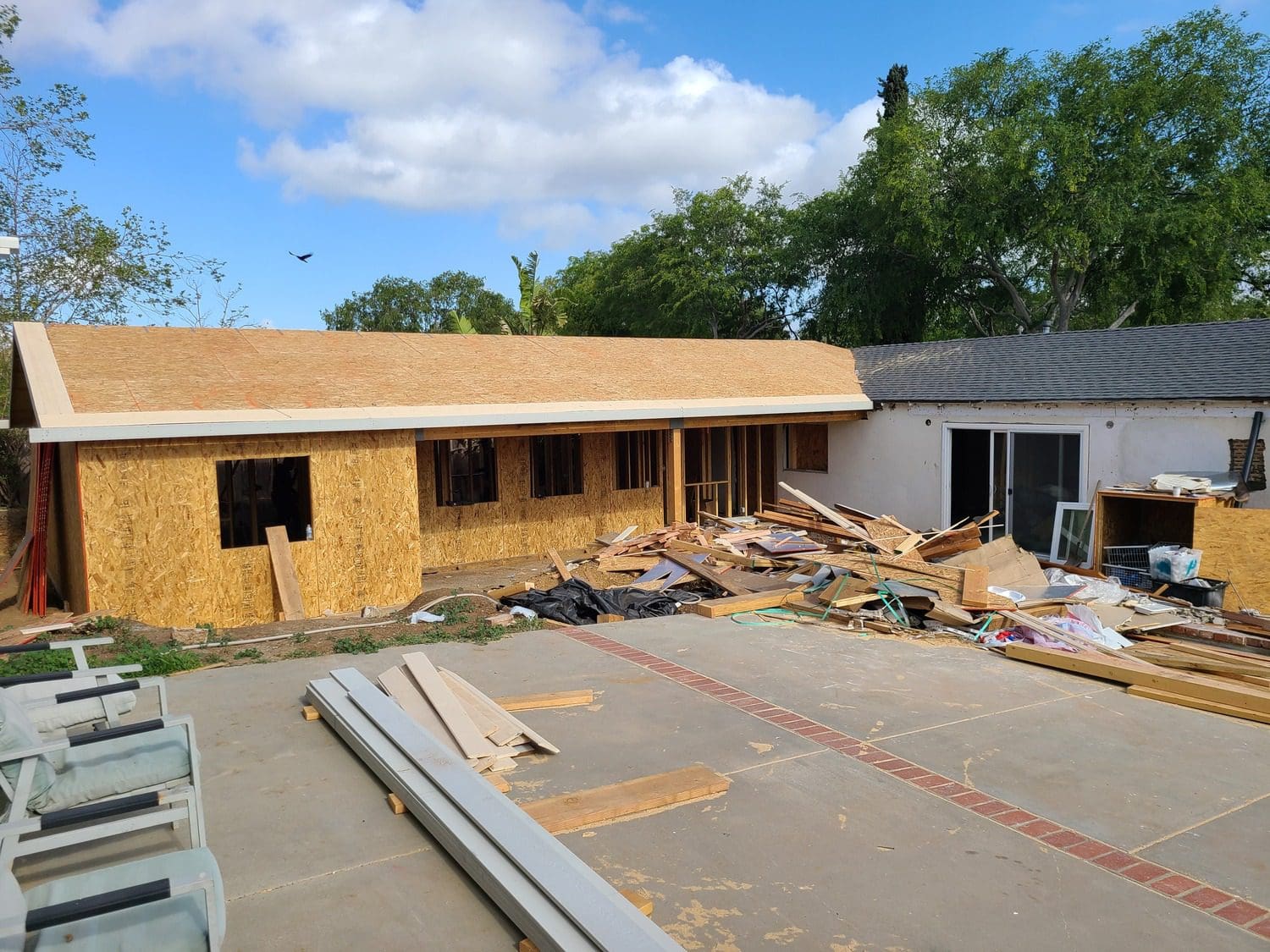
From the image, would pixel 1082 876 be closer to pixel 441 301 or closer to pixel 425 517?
pixel 425 517

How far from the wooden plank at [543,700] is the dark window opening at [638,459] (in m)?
9.89

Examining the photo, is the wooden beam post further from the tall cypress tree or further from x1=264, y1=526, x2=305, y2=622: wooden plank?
the tall cypress tree

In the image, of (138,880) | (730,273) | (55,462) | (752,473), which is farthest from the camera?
(730,273)

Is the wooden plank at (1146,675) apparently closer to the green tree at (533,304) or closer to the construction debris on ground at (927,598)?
the construction debris on ground at (927,598)

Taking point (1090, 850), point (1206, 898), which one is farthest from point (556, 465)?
point (1206, 898)

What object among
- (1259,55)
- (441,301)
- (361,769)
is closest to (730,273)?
(1259,55)

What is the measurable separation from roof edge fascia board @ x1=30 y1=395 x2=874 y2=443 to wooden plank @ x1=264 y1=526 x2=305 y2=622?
1398mm

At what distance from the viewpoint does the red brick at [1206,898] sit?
4391 millimetres

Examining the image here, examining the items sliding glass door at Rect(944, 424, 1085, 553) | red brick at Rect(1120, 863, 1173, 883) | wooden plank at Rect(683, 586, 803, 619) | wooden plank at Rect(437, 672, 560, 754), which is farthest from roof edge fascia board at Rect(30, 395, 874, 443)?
red brick at Rect(1120, 863, 1173, 883)

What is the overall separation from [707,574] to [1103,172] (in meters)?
23.6

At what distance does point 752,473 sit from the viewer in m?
20.4

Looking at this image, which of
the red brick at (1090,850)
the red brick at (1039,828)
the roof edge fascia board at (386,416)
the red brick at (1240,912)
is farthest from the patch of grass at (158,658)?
the red brick at (1240,912)

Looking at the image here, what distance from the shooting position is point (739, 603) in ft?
38.2

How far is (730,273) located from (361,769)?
35.8 meters
